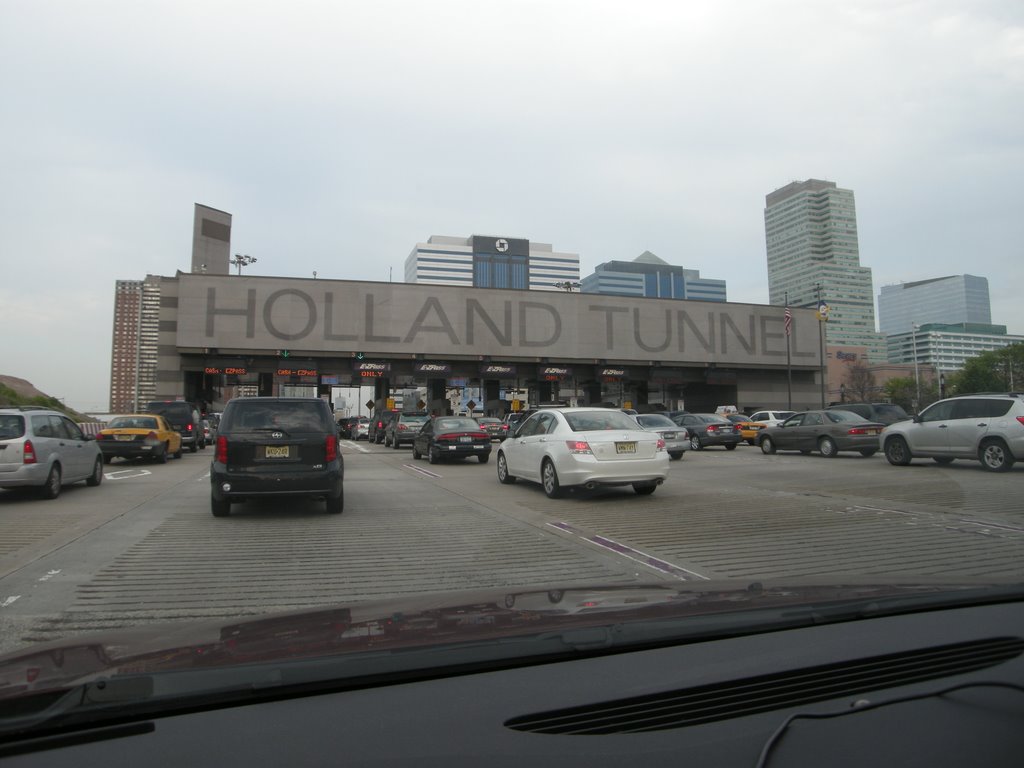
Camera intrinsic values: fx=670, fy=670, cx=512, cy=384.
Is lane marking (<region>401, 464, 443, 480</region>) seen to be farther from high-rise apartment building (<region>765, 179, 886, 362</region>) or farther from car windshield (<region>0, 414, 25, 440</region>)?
high-rise apartment building (<region>765, 179, 886, 362</region>)

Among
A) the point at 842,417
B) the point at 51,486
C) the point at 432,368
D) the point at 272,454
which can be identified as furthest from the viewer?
the point at 432,368

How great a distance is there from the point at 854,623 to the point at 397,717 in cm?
181

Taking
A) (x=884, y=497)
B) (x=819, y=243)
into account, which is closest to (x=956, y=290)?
(x=819, y=243)

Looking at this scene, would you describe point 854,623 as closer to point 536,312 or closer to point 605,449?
point 605,449

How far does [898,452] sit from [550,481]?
10037 mm

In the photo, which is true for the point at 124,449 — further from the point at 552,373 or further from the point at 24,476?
the point at 552,373

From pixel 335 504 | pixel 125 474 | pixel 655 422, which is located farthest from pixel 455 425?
pixel 335 504

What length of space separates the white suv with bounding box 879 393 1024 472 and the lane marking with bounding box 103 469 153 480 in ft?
61.6

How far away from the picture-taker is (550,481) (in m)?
11.8

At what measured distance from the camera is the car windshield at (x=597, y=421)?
11.6 meters

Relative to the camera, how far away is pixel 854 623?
259cm

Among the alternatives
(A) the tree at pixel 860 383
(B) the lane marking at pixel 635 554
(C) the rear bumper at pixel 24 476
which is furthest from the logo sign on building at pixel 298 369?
(A) the tree at pixel 860 383

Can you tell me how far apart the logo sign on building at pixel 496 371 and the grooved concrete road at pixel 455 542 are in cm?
4526

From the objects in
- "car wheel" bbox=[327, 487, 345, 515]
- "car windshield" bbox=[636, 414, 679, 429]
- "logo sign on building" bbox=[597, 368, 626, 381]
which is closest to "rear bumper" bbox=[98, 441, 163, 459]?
"car wheel" bbox=[327, 487, 345, 515]
